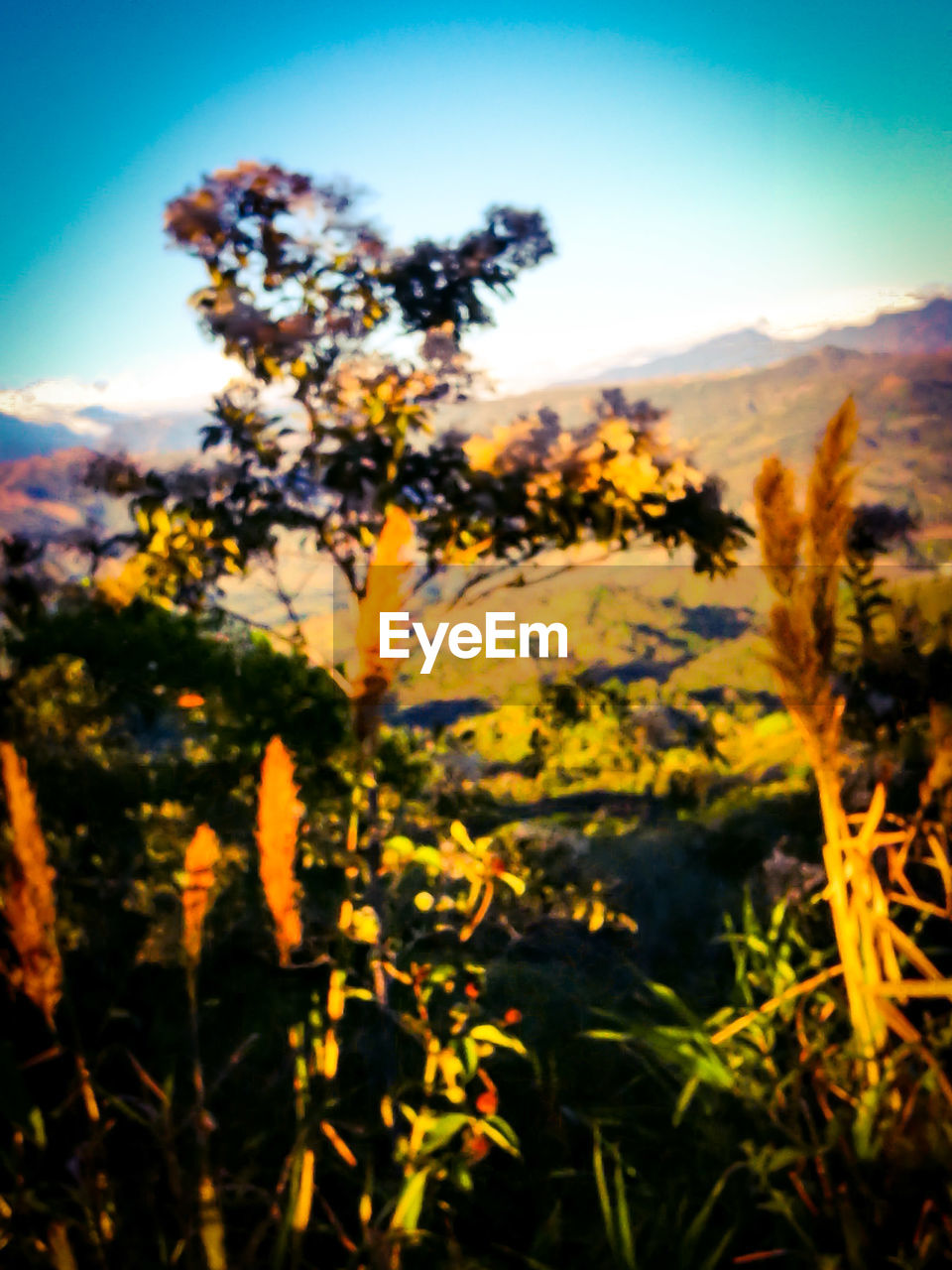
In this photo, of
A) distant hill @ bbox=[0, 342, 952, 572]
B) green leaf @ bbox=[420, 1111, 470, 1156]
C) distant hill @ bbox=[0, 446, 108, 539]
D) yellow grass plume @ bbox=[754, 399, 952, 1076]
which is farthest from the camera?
distant hill @ bbox=[0, 446, 108, 539]

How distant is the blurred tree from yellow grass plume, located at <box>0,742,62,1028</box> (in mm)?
1233

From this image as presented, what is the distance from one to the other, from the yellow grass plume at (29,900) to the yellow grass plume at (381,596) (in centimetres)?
75

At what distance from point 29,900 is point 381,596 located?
0.84 metres

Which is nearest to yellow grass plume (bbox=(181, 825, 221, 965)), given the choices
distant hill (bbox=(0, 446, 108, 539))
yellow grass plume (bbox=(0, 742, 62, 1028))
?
yellow grass plume (bbox=(0, 742, 62, 1028))

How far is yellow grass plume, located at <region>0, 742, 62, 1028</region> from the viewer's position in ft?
3.67

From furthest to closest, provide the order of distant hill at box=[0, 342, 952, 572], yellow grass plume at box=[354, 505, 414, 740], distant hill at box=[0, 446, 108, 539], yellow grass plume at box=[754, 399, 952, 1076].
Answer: distant hill at box=[0, 446, 108, 539] < distant hill at box=[0, 342, 952, 572] < yellow grass plume at box=[354, 505, 414, 740] < yellow grass plume at box=[754, 399, 952, 1076]

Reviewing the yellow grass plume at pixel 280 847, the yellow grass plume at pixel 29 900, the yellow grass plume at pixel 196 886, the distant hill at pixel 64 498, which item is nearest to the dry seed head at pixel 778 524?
the yellow grass plume at pixel 280 847

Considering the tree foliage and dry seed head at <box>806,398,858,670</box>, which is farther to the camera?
the tree foliage

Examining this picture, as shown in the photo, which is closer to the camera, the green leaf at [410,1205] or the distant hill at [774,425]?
the green leaf at [410,1205]

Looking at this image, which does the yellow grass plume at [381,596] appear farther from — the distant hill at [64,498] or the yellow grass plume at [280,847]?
the distant hill at [64,498]

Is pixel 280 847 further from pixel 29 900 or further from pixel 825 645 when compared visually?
pixel 825 645

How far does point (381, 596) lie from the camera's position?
1682 mm

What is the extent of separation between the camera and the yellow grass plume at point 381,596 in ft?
5.52

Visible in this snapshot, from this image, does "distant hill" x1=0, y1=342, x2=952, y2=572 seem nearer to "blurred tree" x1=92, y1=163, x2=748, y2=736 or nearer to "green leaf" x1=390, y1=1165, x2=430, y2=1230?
"blurred tree" x1=92, y1=163, x2=748, y2=736
